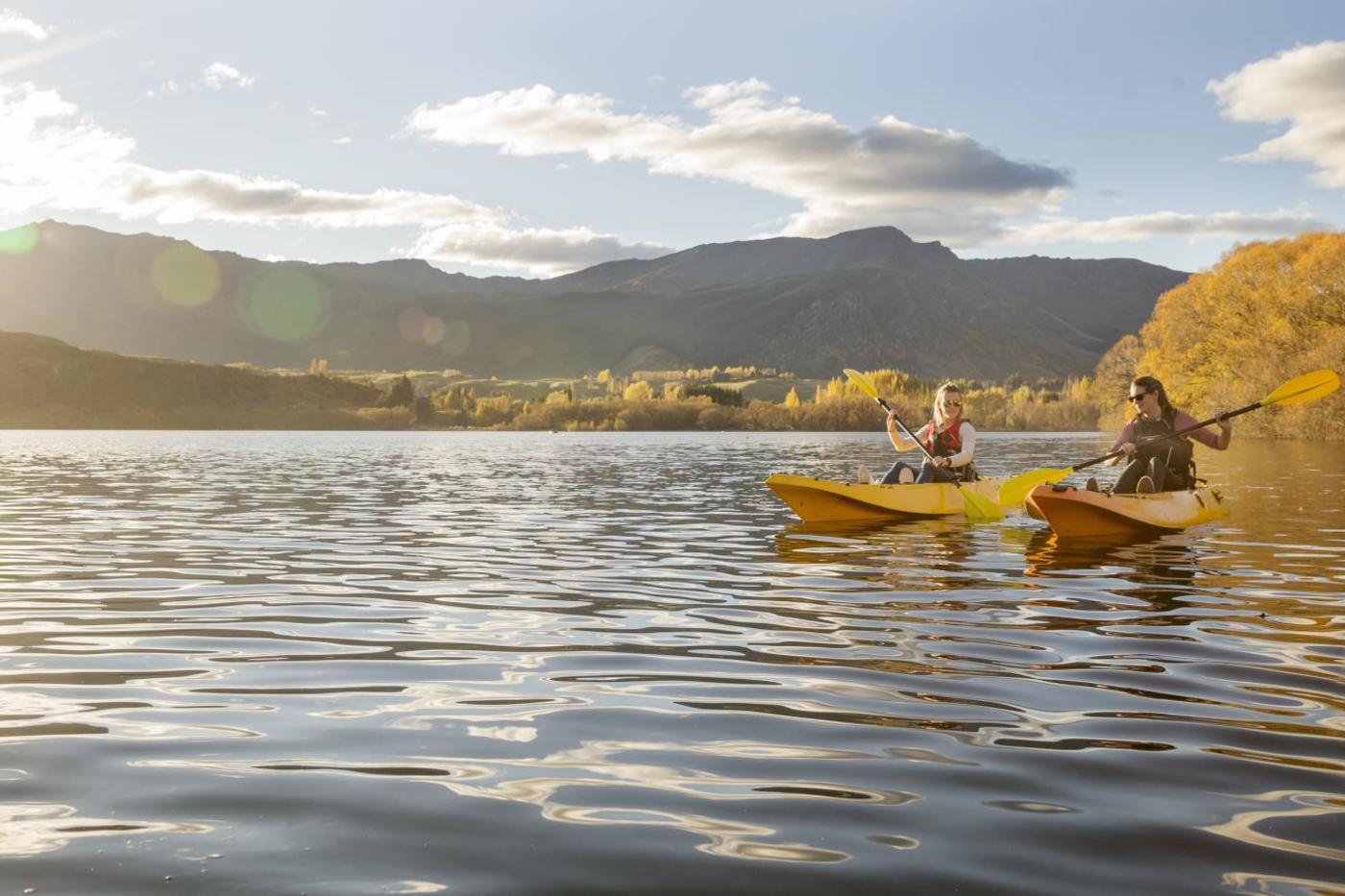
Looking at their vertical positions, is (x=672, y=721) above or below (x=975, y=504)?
below

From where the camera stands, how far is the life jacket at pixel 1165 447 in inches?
674

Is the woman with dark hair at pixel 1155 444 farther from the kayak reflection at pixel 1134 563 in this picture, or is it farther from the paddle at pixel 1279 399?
the kayak reflection at pixel 1134 563

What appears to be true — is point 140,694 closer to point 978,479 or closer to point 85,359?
point 978,479

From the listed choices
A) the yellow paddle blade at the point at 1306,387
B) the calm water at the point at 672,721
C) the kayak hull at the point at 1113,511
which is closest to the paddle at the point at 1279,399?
the yellow paddle blade at the point at 1306,387

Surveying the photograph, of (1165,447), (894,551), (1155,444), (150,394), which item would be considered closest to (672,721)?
(894,551)

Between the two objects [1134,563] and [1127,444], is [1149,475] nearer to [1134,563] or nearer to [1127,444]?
[1127,444]

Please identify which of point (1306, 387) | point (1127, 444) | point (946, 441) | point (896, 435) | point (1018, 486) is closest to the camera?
point (1127, 444)

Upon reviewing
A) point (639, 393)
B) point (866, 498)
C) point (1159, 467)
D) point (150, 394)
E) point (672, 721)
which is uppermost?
point (639, 393)

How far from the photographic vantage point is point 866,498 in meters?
18.3

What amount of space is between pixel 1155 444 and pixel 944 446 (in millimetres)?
3347

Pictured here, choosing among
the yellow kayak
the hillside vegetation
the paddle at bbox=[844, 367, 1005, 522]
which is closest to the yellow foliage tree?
the hillside vegetation

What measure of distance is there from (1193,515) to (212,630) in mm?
13607

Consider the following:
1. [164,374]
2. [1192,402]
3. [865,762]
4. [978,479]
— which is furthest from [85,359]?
[865,762]

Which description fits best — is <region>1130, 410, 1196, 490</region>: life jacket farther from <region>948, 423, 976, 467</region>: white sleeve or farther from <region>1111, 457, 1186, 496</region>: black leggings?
<region>948, 423, 976, 467</region>: white sleeve
